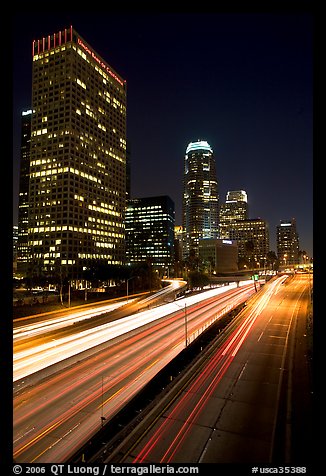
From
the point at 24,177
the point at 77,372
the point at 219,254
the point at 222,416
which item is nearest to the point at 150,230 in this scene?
the point at 219,254

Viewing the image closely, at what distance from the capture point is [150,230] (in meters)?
150

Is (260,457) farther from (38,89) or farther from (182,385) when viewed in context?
(38,89)

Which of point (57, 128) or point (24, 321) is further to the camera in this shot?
point (57, 128)

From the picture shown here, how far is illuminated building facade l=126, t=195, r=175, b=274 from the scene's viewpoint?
147 m

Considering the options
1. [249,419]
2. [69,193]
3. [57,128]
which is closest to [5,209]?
[249,419]

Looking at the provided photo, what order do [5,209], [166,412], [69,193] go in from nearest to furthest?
[5,209]
[166,412]
[69,193]

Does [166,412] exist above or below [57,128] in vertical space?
below

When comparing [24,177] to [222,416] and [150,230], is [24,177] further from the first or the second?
[222,416]

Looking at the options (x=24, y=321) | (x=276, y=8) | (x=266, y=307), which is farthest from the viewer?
(x=266, y=307)

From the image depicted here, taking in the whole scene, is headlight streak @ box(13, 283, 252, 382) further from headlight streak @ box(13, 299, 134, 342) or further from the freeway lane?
the freeway lane

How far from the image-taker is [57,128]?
8094cm

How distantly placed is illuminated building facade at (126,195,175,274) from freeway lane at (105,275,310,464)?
128466 millimetres

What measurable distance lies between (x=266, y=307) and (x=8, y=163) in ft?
120

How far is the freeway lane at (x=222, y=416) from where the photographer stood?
7938 mm
